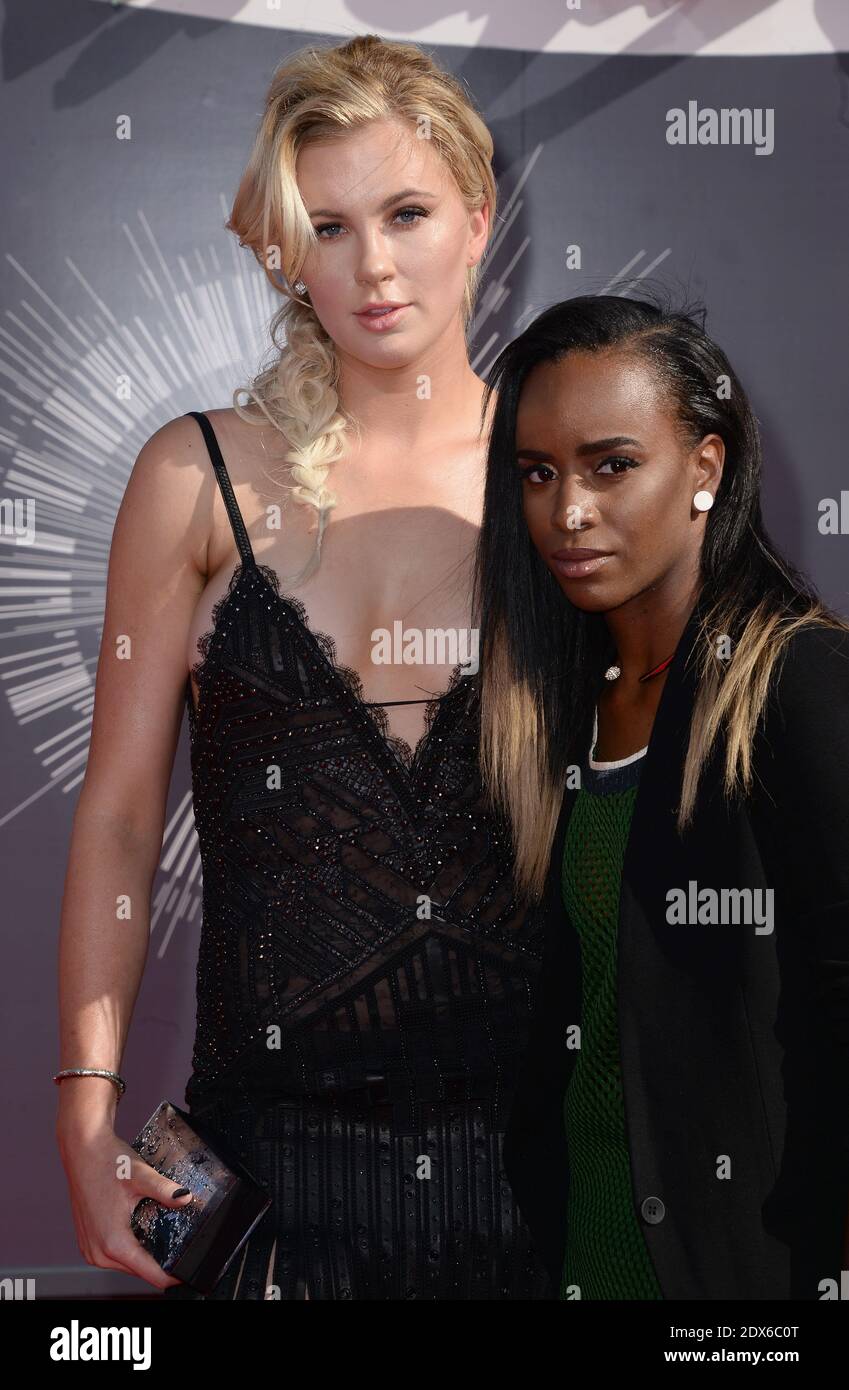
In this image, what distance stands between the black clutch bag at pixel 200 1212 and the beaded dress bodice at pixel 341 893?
11 centimetres

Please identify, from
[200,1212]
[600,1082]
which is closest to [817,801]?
[600,1082]

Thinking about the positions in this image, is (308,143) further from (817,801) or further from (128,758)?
(817,801)

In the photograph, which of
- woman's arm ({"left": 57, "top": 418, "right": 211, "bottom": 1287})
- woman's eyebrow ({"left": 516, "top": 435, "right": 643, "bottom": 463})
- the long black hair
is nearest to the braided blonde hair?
woman's arm ({"left": 57, "top": 418, "right": 211, "bottom": 1287})

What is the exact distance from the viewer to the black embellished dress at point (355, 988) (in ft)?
5.14

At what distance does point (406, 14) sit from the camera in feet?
A: 8.41

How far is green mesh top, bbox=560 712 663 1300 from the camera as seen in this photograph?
136cm

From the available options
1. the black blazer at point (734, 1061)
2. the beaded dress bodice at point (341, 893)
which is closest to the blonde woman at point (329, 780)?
the beaded dress bodice at point (341, 893)

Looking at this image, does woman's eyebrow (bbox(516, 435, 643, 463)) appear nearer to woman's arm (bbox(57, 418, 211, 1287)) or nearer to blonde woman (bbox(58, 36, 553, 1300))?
blonde woman (bbox(58, 36, 553, 1300))

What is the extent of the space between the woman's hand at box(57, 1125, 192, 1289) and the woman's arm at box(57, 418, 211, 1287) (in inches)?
1.9

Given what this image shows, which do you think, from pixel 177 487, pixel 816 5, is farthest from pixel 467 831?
pixel 816 5

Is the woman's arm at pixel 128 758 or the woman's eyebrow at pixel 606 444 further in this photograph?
the woman's arm at pixel 128 758

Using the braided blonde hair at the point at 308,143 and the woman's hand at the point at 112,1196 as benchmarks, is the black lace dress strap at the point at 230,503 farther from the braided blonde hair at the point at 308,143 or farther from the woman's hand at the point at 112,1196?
the woman's hand at the point at 112,1196

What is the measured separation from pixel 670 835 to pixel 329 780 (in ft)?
1.48

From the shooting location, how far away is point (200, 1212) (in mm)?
1459
